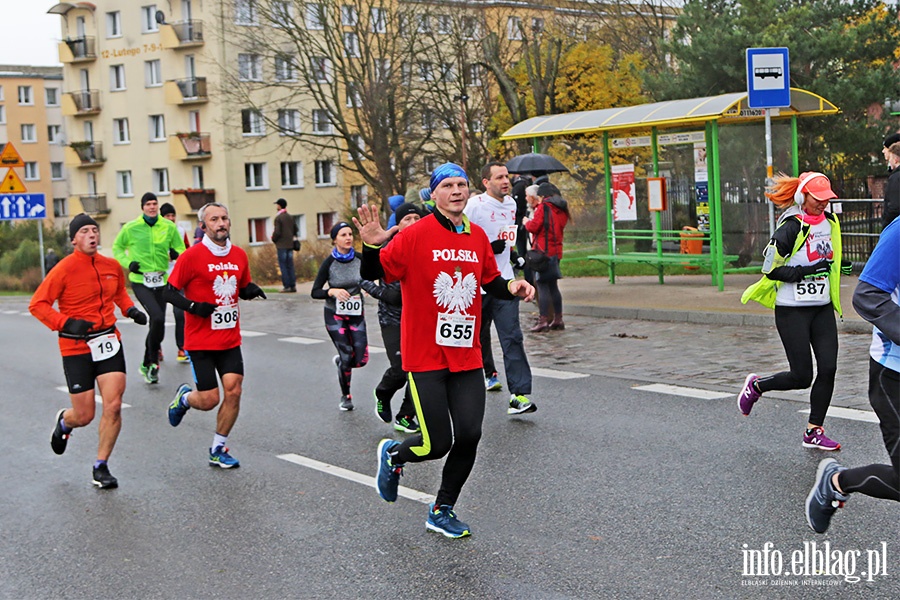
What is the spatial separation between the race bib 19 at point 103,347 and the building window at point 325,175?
6047 cm

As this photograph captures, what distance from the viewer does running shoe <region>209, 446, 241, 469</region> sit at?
325 inches

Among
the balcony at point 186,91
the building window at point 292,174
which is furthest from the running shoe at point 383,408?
the building window at point 292,174

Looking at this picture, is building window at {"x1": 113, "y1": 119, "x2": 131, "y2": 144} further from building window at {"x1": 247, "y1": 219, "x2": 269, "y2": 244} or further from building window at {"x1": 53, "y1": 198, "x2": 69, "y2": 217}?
building window at {"x1": 53, "y1": 198, "x2": 69, "y2": 217}

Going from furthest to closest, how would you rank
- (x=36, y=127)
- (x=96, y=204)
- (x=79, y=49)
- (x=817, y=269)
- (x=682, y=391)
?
1. (x=36, y=127)
2. (x=96, y=204)
3. (x=79, y=49)
4. (x=682, y=391)
5. (x=817, y=269)

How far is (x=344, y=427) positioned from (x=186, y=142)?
5908cm

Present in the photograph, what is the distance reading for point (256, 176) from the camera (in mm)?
67062

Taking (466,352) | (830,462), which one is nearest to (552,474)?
(466,352)

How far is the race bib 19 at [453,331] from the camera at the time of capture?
19.7ft

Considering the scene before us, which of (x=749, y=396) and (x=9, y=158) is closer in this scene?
(x=749, y=396)

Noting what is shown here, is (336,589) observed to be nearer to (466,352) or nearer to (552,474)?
(466,352)

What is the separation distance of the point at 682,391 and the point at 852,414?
69.2 inches

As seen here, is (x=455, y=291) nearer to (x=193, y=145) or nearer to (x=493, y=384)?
(x=493, y=384)

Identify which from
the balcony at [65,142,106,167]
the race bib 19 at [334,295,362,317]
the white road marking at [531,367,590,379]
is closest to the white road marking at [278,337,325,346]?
the white road marking at [531,367,590,379]

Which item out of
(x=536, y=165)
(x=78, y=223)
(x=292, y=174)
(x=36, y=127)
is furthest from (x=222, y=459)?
(x=36, y=127)
